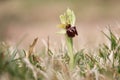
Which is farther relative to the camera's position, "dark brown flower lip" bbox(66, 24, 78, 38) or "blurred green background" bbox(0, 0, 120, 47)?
"blurred green background" bbox(0, 0, 120, 47)

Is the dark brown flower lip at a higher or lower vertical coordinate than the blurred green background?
lower

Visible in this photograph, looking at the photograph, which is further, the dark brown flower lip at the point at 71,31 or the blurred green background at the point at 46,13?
the blurred green background at the point at 46,13

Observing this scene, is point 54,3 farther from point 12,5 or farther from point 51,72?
point 51,72

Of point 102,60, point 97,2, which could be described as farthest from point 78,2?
point 102,60

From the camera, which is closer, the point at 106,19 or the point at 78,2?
the point at 106,19

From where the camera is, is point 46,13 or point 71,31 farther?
point 46,13

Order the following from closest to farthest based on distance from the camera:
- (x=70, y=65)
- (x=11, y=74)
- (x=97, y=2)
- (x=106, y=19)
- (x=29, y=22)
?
(x=11, y=74) < (x=70, y=65) < (x=106, y=19) < (x=29, y=22) < (x=97, y=2)

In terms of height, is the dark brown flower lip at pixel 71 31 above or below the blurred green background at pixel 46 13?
below

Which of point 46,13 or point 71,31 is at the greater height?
point 46,13
